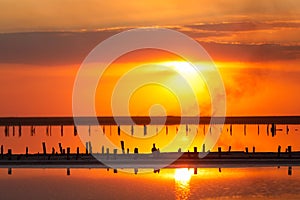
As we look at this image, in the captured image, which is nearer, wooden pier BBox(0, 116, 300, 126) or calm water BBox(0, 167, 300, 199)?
calm water BBox(0, 167, 300, 199)

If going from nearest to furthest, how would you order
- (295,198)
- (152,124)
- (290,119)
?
(295,198) → (152,124) → (290,119)

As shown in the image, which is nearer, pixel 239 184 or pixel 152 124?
pixel 239 184

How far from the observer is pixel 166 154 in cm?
6881

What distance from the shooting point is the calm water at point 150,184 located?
197 ft

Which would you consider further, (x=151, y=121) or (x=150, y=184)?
(x=151, y=121)

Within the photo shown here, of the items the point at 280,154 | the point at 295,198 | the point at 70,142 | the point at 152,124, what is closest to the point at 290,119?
the point at 152,124

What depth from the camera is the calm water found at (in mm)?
59906

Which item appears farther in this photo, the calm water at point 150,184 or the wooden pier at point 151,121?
the wooden pier at point 151,121

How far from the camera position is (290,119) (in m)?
173

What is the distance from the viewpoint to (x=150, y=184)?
64625 millimetres

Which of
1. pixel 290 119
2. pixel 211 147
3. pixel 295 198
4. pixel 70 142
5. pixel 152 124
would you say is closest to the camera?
pixel 295 198

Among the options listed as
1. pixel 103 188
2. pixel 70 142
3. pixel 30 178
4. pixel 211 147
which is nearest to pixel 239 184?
pixel 103 188

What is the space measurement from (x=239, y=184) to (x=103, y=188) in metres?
9.48

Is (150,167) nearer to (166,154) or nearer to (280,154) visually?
(166,154)
